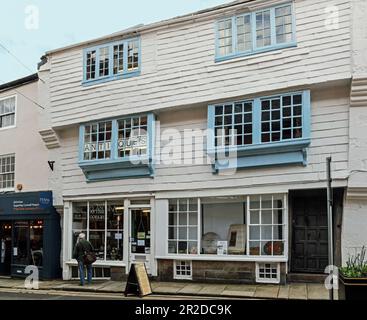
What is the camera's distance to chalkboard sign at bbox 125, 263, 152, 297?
11666 millimetres

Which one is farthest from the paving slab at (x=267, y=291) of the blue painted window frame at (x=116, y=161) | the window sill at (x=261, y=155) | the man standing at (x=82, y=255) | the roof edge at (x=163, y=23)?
the roof edge at (x=163, y=23)

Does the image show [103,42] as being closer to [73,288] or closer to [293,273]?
[73,288]

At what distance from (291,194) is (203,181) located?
273cm

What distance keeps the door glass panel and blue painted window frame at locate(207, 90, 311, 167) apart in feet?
10.9

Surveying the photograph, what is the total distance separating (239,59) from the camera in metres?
13.4

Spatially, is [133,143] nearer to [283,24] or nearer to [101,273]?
[101,273]

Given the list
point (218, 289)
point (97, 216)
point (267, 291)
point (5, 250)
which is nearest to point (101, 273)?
point (97, 216)

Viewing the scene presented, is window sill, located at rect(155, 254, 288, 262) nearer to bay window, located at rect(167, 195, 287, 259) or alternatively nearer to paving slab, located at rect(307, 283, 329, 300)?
bay window, located at rect(167, 195, 287, 259)

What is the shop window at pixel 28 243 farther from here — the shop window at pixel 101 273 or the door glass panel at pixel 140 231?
the door glass panel at pixel 140 231

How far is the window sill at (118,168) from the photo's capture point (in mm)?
14781

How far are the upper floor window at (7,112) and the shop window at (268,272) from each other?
12.3 metres

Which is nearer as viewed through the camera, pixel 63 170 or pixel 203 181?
pixel 203 181
